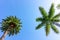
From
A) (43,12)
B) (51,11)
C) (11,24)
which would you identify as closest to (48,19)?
(43,12)

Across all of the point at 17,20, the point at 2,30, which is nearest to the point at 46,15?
the point at 17,20

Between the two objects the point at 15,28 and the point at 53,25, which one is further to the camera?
the point at 53,25

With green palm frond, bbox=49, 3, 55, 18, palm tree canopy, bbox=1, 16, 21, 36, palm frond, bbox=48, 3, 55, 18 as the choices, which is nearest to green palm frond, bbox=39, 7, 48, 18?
palm frond, bbox=48, 3, 55, 18

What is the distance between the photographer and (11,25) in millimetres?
39719

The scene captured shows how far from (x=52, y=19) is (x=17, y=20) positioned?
837 centimetres

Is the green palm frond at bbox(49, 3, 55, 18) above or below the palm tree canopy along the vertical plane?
above

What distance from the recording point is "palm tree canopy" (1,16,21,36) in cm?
3991

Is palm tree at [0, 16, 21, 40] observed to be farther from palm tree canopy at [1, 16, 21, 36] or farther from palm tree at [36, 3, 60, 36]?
palm tree at [36, 3, 60, 36]

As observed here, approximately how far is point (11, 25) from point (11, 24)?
0.84 ft

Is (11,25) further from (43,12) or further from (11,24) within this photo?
(43,12)

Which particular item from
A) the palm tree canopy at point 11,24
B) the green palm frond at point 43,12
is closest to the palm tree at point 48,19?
the green palm frond at point 43,12

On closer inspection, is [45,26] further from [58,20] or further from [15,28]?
[15,28]

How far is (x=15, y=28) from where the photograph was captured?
41125 millimetres

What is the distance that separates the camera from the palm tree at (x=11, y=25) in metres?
39.8
